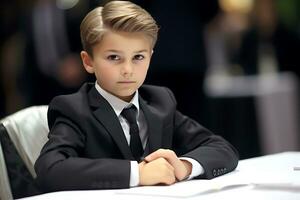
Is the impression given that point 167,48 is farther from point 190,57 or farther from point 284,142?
point 284,142

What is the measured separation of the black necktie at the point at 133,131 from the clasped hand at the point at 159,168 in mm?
96

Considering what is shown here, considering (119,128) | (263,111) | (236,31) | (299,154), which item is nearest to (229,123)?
(263,111)

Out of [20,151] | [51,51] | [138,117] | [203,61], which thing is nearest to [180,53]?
[203,61]

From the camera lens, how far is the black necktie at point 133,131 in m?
1.62

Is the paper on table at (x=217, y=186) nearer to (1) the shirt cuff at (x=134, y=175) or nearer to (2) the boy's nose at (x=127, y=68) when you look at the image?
(1) the shirt cuff at (x=134, y=175)

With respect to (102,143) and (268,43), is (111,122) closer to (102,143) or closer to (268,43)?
(102,143)

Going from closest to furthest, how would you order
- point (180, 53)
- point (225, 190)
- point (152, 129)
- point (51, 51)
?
point (225, 190), point (152, 129), point (180, 53), point (51, 51)

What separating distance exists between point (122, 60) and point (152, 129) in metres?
0.18

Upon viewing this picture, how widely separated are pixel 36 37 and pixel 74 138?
2.39 metres

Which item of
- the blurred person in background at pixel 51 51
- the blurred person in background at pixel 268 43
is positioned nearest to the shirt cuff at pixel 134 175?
the blurred person in background at pixel 51 51

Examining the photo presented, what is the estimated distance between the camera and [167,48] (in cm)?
315

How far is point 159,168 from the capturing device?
1502 millimetres

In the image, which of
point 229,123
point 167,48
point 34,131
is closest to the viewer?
point 34,131

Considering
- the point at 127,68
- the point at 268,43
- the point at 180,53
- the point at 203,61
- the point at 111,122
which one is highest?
the point at 127,68
